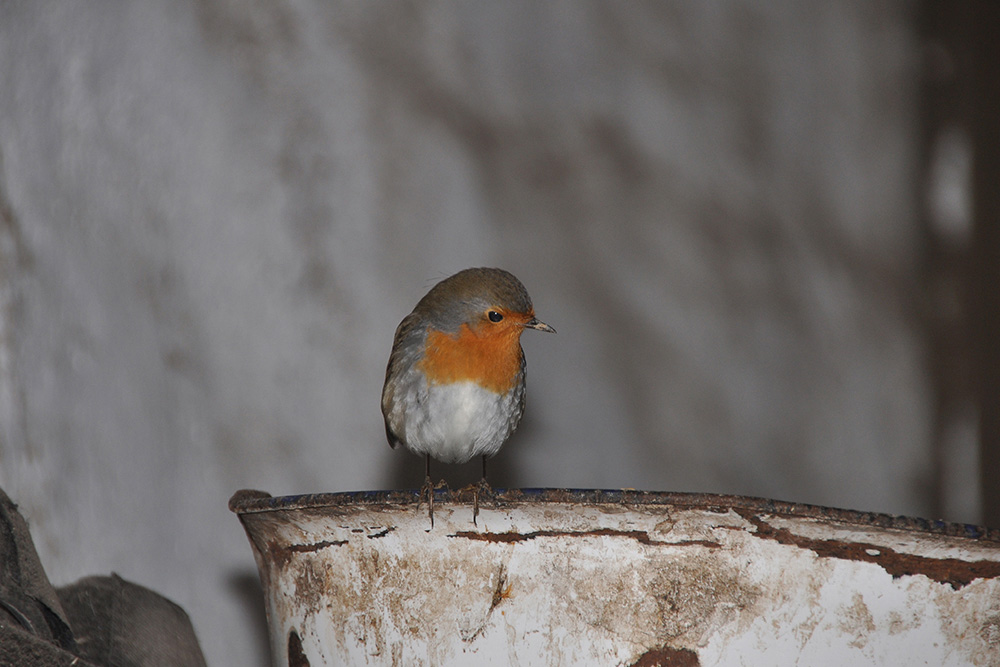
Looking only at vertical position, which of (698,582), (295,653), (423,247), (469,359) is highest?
(423,247)

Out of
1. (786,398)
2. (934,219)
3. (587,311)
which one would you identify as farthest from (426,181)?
(934,219)

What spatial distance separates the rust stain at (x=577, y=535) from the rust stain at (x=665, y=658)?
126mm

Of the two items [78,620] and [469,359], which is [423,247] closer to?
[469,359]

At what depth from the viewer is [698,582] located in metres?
1.07

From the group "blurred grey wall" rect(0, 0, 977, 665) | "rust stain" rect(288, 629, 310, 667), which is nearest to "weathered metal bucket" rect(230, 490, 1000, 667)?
"rust stain" rect(288, 629, 310, 667)

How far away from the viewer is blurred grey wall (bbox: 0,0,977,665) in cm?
195

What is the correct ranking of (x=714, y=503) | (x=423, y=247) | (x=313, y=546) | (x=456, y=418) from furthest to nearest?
(x=423, y=247)
(x=456, y=418)
(x=313, y=546)
(x=714, y=503)

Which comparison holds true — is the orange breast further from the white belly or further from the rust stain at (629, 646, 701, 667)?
the rust stain at (629, 646, 701, 667)

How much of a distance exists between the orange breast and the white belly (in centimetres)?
2

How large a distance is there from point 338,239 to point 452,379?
2.37 feet

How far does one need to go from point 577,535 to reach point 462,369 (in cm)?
63

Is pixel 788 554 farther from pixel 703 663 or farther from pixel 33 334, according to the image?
pixel 33 334

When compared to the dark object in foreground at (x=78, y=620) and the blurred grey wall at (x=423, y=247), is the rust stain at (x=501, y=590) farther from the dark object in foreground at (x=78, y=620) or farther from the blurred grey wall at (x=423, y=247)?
the blurred grey wall at (x=423, y=247)

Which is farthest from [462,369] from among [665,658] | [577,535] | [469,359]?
[665,658]
